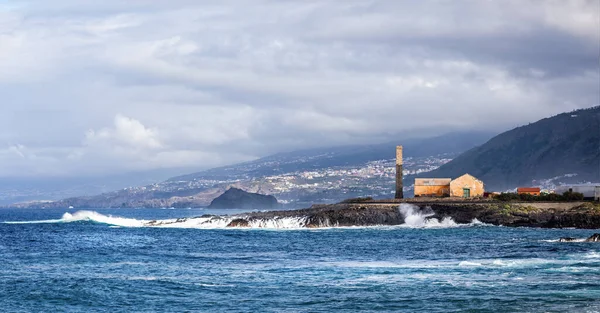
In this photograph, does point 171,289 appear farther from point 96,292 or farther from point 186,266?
point 186,266

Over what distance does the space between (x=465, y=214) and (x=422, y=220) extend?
524 cm

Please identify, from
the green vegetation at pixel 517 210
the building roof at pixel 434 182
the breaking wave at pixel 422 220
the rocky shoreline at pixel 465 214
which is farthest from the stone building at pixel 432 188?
the green vegetation at pixel 517 210

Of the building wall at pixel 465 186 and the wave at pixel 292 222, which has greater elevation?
the building wall at pixel 465 186

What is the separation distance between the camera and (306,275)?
46.7 m

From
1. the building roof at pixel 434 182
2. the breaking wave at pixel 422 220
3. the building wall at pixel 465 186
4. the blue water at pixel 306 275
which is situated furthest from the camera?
the building roof at pixel 434 182

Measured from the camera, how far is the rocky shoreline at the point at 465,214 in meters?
97.2

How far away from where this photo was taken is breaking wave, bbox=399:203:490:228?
102 metres

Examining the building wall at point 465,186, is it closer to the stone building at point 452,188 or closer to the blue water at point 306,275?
the stone building at point 452,188

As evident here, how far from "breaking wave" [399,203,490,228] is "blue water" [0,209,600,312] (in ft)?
84.1

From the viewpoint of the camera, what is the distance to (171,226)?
111312 mm

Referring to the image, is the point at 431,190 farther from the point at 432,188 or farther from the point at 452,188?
the point at 452,188

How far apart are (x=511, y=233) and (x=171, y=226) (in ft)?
154

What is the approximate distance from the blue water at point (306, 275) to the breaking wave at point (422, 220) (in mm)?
25649

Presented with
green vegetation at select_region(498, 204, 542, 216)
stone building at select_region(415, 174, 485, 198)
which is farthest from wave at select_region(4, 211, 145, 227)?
green vegetation at select_region(498, 204, 542, 216)
